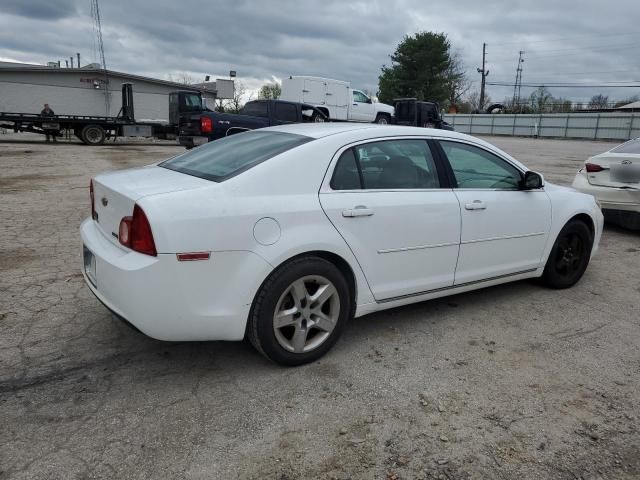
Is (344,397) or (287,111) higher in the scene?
(287,111)

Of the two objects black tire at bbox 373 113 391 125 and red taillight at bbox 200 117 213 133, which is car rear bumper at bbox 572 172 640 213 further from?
black tire at bbox 373 113 391 125

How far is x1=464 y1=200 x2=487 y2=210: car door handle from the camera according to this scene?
12.9 ft

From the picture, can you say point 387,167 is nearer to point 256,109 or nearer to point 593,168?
point 593,168

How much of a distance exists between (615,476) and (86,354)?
9.99ft

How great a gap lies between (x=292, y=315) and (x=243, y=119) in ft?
42.3

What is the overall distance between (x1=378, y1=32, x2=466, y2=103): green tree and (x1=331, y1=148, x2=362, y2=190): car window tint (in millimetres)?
51816

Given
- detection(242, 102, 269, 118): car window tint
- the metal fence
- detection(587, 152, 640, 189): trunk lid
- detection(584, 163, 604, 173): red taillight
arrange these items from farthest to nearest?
the metal fence < detection(242, 102, 269, 118): car window tint < detection(584, 163, 604, 173): red taillight < detection(587, 152, 640, 189): trunk lid

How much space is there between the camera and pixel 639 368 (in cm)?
341

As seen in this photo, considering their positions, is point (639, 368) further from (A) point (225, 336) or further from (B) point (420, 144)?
(A) point (225, 336)

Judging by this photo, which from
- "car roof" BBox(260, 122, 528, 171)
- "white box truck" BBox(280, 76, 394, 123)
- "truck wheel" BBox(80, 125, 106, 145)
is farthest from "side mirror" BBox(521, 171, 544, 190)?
"truck wheel" BBox(80, 125, 106, 145)

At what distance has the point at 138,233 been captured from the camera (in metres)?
2.83

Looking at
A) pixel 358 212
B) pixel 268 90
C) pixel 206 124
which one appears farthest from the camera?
pixel 268 90

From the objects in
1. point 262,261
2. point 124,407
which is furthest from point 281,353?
point 124,407

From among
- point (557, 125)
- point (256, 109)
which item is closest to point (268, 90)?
point (557, 125)
